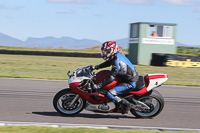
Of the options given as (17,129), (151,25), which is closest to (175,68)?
(151,25)

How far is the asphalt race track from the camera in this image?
22.6 ft

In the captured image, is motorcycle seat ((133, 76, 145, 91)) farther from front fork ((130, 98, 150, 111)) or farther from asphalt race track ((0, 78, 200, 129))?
asphalt race track ((0, 78, 200, 129))

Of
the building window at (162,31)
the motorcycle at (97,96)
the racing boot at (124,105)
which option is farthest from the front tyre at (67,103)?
the building window at (162,31)

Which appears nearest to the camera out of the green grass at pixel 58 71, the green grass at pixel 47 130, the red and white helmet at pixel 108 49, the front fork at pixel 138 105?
the green grass at pixel 47 130

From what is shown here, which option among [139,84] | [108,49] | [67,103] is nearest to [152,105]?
[139,84]

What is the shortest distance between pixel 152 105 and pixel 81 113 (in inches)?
60.7

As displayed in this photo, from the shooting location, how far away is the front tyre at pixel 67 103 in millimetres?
7223

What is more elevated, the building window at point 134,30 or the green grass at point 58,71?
the building window at point 134,30

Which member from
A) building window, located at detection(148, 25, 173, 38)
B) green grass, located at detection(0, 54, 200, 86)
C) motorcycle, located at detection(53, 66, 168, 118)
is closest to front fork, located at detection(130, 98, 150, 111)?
motorcycle, located at detection(53, 66, 168, 118)

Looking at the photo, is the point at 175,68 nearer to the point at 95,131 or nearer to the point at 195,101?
the point at 195,101

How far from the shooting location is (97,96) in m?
7.14

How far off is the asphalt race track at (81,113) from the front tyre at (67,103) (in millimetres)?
139

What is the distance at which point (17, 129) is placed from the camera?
5.63m

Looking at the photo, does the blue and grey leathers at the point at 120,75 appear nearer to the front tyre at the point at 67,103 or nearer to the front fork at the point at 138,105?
the front fork at the point at 138,105
